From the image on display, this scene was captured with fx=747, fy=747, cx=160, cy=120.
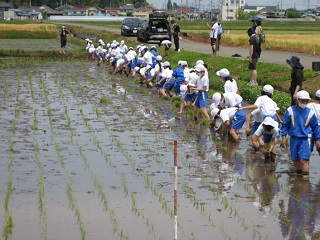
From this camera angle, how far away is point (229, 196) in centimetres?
1008

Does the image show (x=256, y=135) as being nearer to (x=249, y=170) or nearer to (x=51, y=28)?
(x=249, y=170)

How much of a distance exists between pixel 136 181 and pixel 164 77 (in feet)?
33.5

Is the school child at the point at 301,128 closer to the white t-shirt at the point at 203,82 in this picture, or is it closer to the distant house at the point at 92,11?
the white t-shirt at the point at 203,82

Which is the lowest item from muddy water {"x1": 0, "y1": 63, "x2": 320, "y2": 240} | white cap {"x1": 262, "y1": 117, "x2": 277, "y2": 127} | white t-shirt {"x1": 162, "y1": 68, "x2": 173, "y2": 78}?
muddy water {"x1": 0, "y1": 63, "x2": 320, "y2": 240}

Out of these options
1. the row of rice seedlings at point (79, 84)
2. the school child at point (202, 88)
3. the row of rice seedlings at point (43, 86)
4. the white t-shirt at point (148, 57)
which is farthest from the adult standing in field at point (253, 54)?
the row of rice seedlings at point (43, 86)

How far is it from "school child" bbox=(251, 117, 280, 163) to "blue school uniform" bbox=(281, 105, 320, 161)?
0.95 m

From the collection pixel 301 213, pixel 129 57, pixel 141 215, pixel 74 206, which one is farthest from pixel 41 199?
pixel 129 57

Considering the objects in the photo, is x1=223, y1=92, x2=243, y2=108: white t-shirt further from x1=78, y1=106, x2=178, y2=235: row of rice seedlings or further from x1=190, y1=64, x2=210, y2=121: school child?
x1=78, y1=106, x2=178, y2=235: row of rice seedlings

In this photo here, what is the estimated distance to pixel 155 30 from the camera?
41.8m

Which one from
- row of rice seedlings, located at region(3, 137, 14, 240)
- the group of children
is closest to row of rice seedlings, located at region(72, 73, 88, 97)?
the group of children

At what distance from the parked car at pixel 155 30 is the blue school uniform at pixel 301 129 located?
30147mm

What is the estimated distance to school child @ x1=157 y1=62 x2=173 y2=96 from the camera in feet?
68.4

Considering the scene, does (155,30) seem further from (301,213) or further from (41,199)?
(301,213)

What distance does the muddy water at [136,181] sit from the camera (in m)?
8.63
